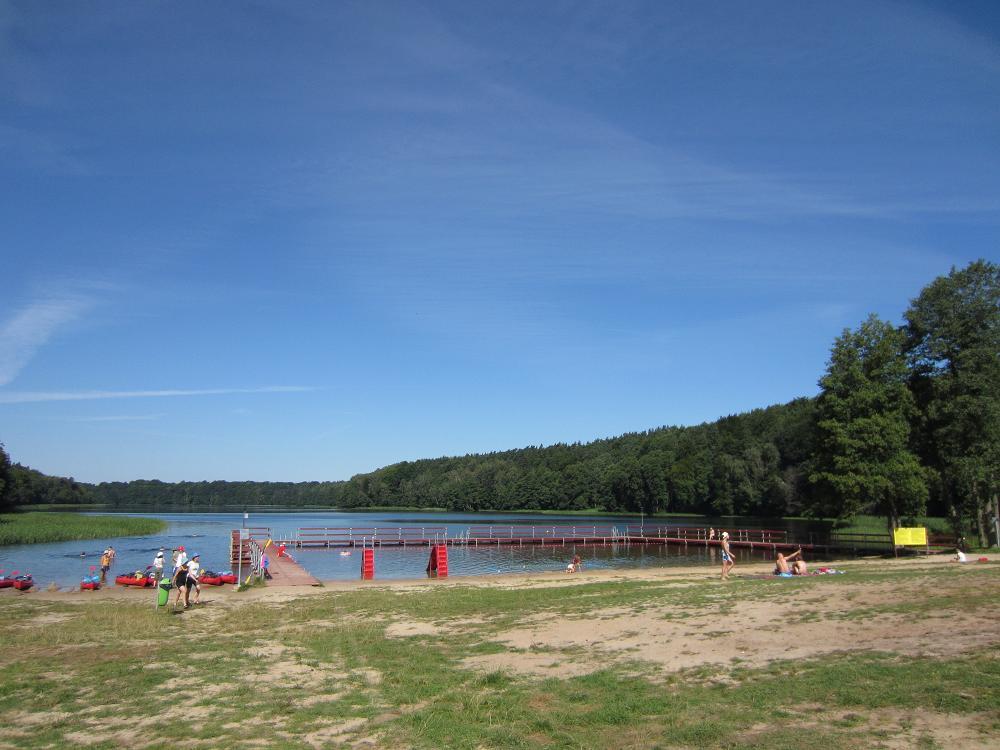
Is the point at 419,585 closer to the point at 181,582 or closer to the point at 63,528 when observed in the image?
the point at 181,582

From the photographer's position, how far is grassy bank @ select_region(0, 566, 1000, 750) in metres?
8.84

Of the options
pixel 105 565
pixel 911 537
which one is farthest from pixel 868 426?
pixel 105 565

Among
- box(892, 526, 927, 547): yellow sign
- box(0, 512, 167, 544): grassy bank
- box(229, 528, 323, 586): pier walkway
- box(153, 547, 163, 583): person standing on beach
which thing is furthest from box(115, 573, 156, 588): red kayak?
box(0, 512, 167, 544): grassy bank

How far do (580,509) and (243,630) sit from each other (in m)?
151

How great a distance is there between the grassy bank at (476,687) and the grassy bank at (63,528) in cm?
5404

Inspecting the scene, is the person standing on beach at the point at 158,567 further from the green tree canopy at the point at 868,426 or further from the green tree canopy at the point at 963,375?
the green tree canopy at the point at 963,375

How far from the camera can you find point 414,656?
46.7ft

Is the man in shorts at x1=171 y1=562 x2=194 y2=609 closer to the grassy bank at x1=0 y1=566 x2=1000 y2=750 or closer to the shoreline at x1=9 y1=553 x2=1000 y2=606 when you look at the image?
the shoreline at x1=9 y1=553 x2=1000 y2=606

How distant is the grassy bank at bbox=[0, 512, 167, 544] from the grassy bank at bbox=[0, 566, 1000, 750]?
5404 centimetres

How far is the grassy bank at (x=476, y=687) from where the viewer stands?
884cm

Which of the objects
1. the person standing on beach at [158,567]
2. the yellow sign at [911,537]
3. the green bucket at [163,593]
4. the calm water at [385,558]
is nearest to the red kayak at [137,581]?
the person standing on beach at [158,567]

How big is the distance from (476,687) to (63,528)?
72825 mm

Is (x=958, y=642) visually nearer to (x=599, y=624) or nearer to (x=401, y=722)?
(x=599, y=624)

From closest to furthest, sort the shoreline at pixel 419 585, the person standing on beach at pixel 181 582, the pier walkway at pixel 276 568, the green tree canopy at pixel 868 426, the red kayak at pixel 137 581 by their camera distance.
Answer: the person standing on beach at pixel 181 582, the shoreline at pixel 419 585, the red kayak at pixel 137 581, the pier walkway at pixel 276 568, the green tree canopy at pixel 868 426
